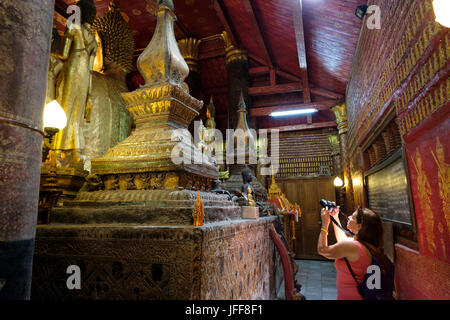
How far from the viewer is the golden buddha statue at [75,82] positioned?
2.86m

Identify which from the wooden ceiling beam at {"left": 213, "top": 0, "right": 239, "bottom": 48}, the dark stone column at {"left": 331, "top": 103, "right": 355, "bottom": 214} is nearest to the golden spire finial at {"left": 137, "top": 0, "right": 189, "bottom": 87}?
the wooden ceiling beam at {"left": 213, "top": 0, "right": 239, "bottom": 48}

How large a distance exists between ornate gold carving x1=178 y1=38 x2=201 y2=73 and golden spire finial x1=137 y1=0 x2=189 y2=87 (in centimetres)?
618

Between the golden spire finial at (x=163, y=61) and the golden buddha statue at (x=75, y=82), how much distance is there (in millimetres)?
1276

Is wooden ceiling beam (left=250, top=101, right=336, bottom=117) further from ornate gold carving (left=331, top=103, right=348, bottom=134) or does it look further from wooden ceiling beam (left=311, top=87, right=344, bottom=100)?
ornate gold carving (left=331, top=103, right=348, bottom=134)

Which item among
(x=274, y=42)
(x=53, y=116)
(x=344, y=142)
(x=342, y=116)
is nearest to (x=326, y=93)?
(x=342, y=116)

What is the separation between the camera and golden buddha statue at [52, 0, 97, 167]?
286 centimetres

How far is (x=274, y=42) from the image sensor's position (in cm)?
675

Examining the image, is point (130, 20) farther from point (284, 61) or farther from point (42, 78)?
point (42, 78)

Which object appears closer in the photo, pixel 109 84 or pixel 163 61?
pixel 163 61

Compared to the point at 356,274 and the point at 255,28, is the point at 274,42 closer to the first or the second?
the point at 255,28

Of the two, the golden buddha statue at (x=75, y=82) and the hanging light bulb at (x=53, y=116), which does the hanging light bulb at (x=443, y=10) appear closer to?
the hanging light bulb at (x=53, y=116)

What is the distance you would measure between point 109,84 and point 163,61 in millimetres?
2569

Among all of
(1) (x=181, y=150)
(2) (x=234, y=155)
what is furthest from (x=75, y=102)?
(2) (x=234, y=155)
